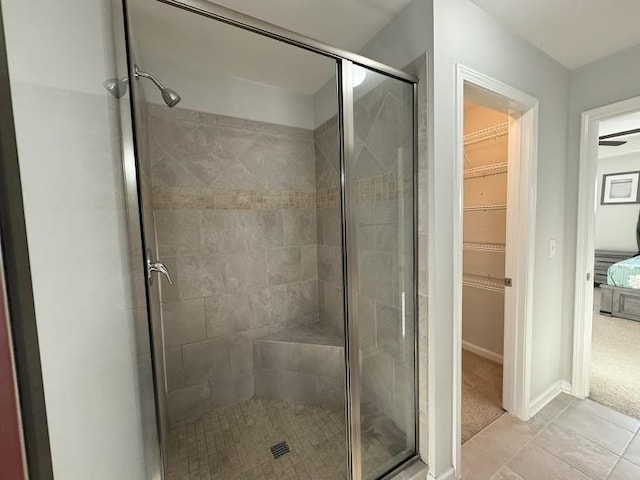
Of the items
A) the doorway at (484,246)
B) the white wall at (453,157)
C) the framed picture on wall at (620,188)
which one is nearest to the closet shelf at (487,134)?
the doorway at (484,246)

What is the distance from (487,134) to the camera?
8.08 ft

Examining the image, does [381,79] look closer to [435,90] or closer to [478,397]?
[435,90]

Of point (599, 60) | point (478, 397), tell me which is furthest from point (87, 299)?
point (599, 60)

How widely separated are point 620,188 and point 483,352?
5.35 m

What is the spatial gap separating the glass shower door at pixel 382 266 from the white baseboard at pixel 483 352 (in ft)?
5.31

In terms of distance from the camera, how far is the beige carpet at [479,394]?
1.80 m

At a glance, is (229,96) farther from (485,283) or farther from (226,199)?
(485,283)

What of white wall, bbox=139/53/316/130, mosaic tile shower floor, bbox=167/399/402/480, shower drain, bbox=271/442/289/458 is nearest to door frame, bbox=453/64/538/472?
mosaic tile shower floor, bbox=167/399/402/480

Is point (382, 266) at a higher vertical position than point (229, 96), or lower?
lower

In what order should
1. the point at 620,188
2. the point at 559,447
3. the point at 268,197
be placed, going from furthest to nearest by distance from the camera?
the point at 620,188, the point at 268,197, the point at 559,447

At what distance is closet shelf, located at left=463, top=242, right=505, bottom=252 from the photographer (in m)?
2.44

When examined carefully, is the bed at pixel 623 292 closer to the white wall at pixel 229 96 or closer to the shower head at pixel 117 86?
the white wall at pixel 229 96

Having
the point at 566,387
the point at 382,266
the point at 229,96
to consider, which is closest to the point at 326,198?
the point at 382,266

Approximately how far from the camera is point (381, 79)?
1.35 metres
